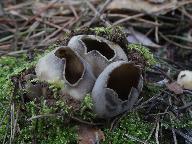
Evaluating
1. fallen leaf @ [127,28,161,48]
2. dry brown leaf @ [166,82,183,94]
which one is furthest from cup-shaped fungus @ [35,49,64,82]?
fallen leaf @ [127,28,161,48]

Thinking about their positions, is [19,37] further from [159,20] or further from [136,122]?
[136,122]

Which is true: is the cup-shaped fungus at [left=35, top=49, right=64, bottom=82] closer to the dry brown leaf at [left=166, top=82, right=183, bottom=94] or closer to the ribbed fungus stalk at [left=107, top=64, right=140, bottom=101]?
the ribbed fungus stalk at [left=107, top=64, right=140, bottom=101]

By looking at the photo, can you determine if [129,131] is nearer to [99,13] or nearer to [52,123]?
[52,123]

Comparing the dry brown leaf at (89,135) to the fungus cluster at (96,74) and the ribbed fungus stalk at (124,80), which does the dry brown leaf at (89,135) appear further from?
the ribbed fungus stalk at (124,80)

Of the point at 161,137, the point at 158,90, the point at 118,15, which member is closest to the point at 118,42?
the point at 158,90

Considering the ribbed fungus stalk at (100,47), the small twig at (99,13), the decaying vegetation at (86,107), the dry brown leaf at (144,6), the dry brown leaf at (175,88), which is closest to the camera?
the decaying vegetation at (86,107)

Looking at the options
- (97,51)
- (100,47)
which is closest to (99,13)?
(100,47)

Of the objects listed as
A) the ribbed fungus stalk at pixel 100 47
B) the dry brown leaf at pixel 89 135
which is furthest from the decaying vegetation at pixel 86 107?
the ribbed fungus stalk at pixel 100 47
